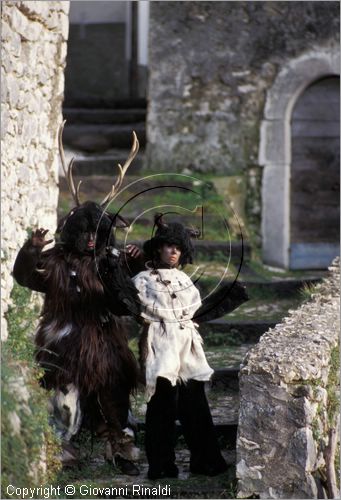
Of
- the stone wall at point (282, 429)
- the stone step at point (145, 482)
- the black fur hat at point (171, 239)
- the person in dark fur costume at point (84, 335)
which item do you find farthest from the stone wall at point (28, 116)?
the stone wall at point (282, 429)

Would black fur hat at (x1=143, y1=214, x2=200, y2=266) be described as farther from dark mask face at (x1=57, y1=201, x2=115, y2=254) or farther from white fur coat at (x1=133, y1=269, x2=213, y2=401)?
dark mask face at (x1=57, y1=201, x2=115, y2=254)

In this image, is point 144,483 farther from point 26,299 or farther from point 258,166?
point 258,166

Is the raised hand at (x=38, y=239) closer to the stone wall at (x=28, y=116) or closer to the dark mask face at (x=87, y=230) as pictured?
the dark mask face at (x=87, y=230)

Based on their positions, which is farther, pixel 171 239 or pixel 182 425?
pixel 182 425

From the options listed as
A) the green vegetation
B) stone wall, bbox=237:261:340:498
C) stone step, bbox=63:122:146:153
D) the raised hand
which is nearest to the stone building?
stone step, bbox=63:122:146:153

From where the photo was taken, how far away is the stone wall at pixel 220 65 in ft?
37.6

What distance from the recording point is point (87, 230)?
6367 mm

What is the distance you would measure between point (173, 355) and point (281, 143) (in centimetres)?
570

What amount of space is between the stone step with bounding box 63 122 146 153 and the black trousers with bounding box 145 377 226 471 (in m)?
6.21

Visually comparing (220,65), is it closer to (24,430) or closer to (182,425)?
(182,425)

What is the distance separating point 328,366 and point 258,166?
5560 mm

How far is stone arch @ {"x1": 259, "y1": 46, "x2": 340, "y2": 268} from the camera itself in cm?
1150

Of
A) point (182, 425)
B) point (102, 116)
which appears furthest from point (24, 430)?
point (102, 116)

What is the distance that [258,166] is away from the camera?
38.5ft
